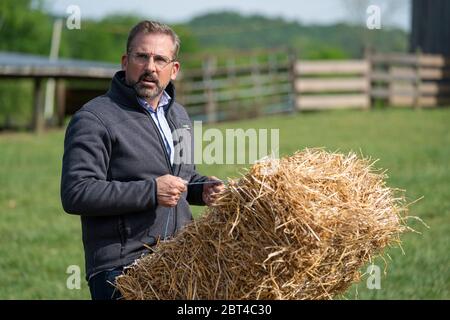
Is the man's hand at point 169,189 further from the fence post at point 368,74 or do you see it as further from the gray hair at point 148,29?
the fence post at point 368,74

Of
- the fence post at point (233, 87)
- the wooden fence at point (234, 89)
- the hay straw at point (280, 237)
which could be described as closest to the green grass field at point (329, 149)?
the wooden fence at point (234, 89)

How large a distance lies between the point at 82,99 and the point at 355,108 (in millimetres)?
8798

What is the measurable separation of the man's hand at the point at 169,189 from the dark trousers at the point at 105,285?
369 millimetres

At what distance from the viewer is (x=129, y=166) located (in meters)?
3.71

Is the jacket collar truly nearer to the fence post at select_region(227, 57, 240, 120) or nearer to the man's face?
the man's face

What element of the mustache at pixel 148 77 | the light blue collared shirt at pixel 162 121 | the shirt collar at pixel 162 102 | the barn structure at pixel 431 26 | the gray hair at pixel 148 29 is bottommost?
the light blue collared shirt at pixel 162 121

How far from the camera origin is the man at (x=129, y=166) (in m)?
3.53

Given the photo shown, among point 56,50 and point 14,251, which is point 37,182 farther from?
point 56,50

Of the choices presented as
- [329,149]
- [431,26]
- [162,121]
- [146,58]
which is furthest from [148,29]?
[431,26]

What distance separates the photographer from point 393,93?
24938 mm

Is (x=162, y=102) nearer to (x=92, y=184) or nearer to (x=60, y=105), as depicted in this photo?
(x=92, y=184)

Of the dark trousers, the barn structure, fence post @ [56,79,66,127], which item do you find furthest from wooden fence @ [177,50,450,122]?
the dark trousers
